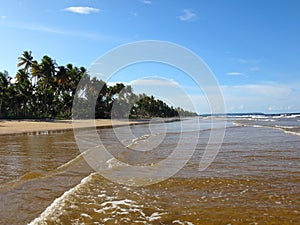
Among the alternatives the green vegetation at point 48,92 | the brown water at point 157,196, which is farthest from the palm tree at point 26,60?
the brown water at point 157,196

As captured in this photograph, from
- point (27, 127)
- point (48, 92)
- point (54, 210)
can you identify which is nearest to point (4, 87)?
point (48, 92)

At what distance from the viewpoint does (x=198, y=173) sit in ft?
29.6

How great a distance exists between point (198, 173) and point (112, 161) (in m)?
3.99

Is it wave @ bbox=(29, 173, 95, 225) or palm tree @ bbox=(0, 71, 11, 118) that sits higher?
palm tree @ bbox=(0, 71, 11, 118)

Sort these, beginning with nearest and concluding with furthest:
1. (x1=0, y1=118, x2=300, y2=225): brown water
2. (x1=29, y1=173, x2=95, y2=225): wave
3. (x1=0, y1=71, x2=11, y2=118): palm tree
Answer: (x1=29, y1=173, x2=95, y2=225): wave < (x1=0, y1=118, x2=300, y2=225): brown water < (x1=0, y1=71, x2=11, y2=118): palm tree

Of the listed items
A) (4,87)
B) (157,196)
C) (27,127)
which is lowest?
(157,196)

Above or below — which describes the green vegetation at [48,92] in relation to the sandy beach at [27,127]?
above

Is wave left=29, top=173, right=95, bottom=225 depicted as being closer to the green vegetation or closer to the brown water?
the brown water

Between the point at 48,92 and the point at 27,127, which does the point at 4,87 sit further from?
the point at 27,127

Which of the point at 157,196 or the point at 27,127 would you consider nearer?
the point at 157,196

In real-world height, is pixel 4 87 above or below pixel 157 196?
above

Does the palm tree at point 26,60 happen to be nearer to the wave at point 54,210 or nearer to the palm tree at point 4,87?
the palm tree at point 4,87

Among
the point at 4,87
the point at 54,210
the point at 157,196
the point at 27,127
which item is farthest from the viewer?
the point at 4,87

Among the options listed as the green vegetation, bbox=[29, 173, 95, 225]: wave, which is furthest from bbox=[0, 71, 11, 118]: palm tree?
bbox=[29, 173, 95, 225]: wave
